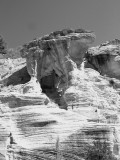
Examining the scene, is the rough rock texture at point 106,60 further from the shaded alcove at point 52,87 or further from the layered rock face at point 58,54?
the shaded alcove at point 52,87

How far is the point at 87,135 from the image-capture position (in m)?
22.2

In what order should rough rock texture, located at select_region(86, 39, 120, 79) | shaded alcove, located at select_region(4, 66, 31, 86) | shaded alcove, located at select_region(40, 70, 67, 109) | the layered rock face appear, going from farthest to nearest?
shaded alcove, located at select_region(4, 66, 31, 86)
rough rock texture, located at select_region(86, 39, 120, 79)
shaded alcove, located at select_region(40, 70, 67, 109)
the layered rock face

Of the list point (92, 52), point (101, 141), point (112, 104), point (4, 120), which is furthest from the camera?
point (92, 52)

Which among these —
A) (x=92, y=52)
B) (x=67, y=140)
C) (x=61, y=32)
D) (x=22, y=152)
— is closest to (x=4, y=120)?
(x=22, y=152)

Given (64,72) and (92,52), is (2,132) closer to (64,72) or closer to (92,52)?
(64,72)

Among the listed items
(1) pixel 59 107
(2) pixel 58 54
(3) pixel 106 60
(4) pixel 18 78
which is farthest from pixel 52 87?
(3) pixel 106 60

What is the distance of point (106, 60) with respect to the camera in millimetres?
33219

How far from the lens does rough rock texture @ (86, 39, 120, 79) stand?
32.9m

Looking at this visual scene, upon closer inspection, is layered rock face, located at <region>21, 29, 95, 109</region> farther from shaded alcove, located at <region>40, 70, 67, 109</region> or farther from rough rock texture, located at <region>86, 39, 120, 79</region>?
rough rock texture, located at <region>86, 39, 120, 79</region>

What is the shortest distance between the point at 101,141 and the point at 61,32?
12.3 metres

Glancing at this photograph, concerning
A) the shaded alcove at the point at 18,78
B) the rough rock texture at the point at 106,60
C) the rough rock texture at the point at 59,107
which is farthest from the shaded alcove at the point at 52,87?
the rough rock texture at the point at 106,60

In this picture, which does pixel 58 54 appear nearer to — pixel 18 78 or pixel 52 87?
pixel 52 87

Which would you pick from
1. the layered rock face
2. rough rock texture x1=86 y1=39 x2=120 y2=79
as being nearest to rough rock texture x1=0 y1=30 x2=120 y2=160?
the layered rock face

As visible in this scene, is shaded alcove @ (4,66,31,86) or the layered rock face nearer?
the layered rock face
